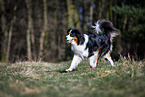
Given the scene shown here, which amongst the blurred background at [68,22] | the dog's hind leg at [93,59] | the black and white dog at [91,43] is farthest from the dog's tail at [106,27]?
the blurred background at [68,22]

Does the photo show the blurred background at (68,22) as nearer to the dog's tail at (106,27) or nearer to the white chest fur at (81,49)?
the dog's tail at (106,27)

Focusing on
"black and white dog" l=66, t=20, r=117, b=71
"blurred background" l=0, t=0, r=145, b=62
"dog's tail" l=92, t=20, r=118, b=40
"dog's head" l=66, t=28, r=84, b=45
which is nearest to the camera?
"dog's head" l=66, t=28, r=84, b=45

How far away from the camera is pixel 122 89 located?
2721mm

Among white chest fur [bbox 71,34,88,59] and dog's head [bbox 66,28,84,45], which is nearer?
dog's head [bbox 66,28,84,45]

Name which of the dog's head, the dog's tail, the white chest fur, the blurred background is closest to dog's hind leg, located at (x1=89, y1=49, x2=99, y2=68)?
the white chest fur

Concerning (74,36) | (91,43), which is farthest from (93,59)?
(74,36)

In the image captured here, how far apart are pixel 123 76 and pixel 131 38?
1021 cm

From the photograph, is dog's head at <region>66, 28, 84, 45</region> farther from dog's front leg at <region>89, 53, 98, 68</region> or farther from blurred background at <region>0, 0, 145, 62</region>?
blurred background at <region>0, 0, 145, 62</region>

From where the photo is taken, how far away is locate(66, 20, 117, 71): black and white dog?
490 cm

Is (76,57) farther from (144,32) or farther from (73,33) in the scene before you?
(144,32)

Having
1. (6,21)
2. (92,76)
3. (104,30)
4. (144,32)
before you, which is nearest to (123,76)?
(92,76)

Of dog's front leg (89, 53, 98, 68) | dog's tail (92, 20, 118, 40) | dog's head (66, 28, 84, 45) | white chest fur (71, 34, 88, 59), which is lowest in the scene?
dog's front leg (89, 53, 98, 68)

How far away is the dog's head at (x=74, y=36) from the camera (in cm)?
479

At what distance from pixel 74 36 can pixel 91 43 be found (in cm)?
70
